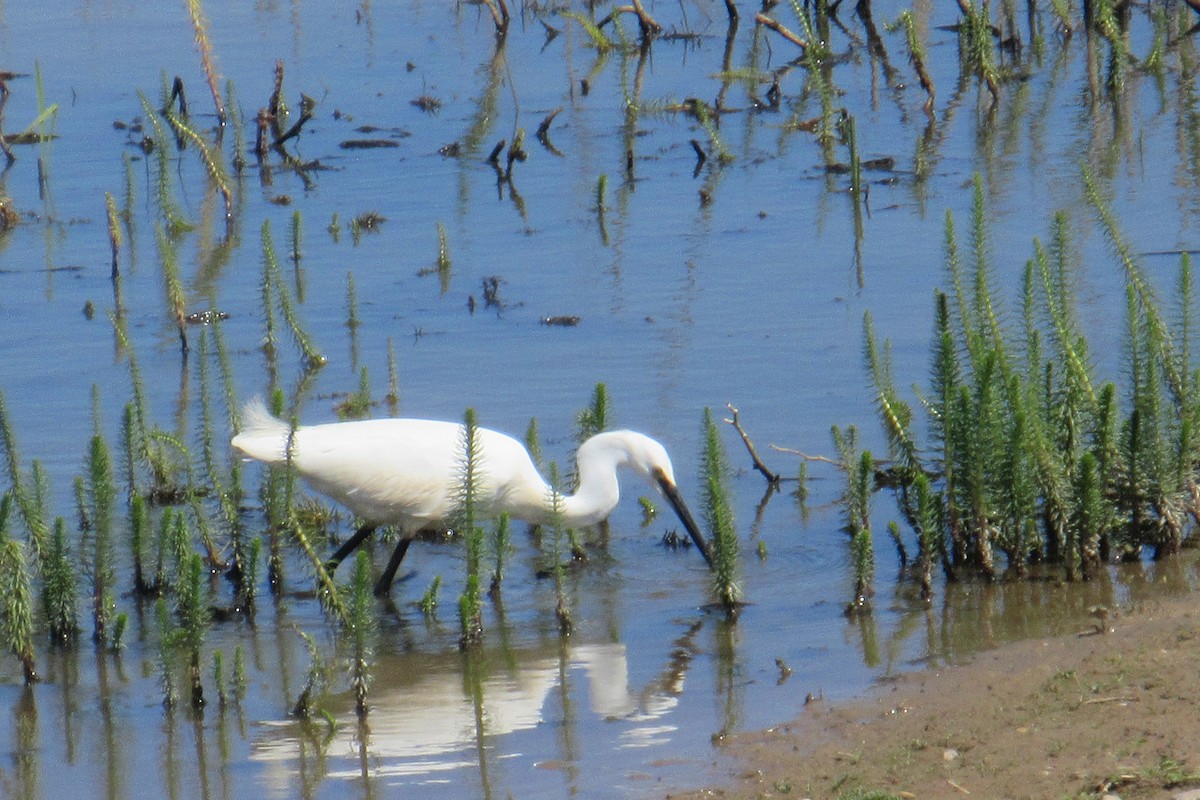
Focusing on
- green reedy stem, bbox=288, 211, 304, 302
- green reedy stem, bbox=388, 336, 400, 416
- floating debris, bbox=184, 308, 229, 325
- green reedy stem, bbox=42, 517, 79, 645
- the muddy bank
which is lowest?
the muddy bank

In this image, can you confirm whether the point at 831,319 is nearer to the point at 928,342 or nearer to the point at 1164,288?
the point at 928,342

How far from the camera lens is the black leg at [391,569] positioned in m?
6.34

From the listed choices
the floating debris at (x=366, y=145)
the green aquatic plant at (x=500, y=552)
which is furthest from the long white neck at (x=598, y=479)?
the floating debris at (x=366, y=145)

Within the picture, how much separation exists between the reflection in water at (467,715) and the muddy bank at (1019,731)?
0.48 metres

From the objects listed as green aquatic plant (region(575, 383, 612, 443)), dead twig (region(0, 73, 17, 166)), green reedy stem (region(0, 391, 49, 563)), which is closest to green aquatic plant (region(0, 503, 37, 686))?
green reedy stem (region(0, 391, 49, 563))

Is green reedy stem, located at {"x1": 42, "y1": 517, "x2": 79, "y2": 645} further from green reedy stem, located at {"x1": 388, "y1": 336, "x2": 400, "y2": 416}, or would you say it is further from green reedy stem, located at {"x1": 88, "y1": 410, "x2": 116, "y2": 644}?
green reedy stem, located at {"x1": 388, "y1": 336, "x2": 400, "y2": 416}

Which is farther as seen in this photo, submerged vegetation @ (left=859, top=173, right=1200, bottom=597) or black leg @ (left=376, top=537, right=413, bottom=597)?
black leg @ (left=376, top=537, right=413, bottom=597)

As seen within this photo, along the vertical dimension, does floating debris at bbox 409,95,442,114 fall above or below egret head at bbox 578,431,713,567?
above

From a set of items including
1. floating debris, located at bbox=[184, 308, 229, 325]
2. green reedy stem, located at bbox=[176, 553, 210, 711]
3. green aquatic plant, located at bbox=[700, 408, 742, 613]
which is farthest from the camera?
floating debris, located at bbox=[184, 308, 229, 325]

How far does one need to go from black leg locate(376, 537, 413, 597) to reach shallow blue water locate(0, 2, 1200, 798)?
0.38 ft

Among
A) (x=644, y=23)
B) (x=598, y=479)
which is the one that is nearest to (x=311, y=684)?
Answer: (x=598, y=479)

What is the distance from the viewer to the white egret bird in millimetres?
6277

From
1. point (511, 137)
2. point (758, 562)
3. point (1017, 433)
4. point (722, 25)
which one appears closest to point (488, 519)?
point (758, 562)

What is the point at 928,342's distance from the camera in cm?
816
